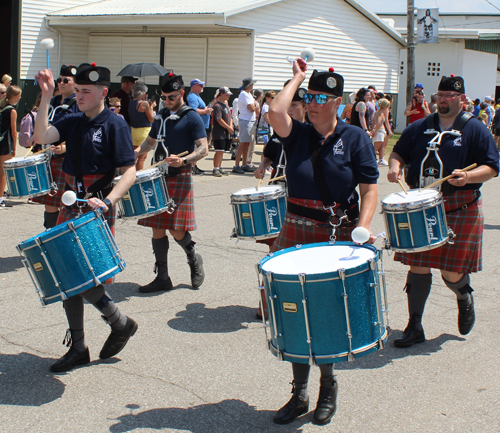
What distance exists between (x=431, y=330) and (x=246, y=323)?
1.43 meters

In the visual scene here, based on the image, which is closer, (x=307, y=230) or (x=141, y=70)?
(x=307, y=230)

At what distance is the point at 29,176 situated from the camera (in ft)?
20.4

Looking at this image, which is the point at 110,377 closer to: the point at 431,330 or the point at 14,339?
the point at 14,339

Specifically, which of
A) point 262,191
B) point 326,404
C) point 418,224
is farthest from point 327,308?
point 262,191

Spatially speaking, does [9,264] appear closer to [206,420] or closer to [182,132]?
[182,132]

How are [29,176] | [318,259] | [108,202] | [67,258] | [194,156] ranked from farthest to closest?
1. [29,176]
2. [194,156]
3. [108,202]
4. [67,258]
5. [318,259]

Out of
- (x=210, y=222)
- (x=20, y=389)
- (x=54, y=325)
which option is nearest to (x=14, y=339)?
(x=54, y=325)

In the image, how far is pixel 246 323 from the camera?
5.01 metres

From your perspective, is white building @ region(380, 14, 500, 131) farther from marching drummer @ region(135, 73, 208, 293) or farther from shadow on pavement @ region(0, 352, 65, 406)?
shadow on pavement @ region(0, 352, 65, 406)

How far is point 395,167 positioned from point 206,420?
7.67 feet

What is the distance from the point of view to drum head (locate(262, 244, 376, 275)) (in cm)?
309

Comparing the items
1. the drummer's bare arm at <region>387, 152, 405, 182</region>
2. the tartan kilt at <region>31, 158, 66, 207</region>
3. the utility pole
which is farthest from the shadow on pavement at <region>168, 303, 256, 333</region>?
the utility pole

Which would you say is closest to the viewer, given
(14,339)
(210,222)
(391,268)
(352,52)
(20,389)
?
(20,389)

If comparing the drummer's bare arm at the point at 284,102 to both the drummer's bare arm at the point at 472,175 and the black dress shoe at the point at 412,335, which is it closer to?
the drummer's bare arm at the point at 472,175
